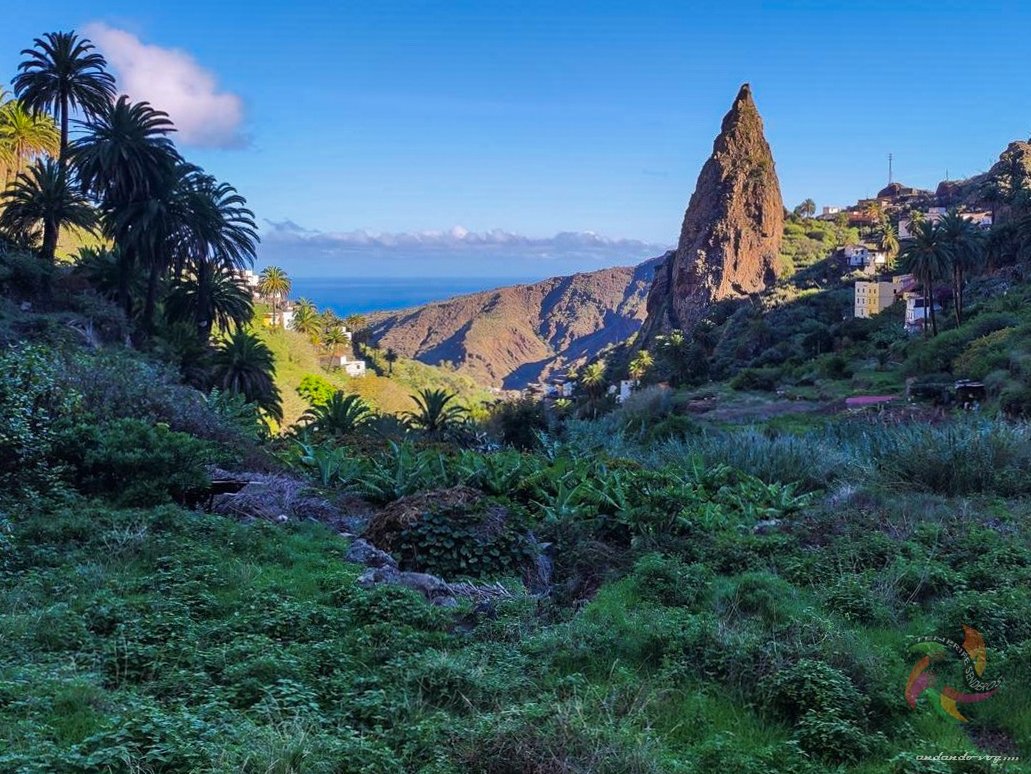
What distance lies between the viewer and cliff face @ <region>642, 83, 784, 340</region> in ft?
381

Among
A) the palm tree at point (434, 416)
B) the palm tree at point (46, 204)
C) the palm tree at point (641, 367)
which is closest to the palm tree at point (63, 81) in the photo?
the palm tree at point (46, 204)

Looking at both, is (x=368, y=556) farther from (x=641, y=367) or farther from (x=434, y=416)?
(x=641, y=367)

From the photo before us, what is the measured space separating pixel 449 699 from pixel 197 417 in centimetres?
Answer: 864

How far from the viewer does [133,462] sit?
28.3 ft

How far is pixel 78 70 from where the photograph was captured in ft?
99.1

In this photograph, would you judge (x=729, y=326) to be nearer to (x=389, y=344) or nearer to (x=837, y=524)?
(x=837, y=524)

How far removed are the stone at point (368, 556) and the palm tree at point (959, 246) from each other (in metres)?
47.6

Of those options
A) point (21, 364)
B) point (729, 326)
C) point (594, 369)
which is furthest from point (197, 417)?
point (729, 326)

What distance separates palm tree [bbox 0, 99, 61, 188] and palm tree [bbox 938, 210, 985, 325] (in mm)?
49134

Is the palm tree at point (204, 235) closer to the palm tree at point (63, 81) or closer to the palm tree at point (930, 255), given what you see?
the palm tree at point (63, 81)

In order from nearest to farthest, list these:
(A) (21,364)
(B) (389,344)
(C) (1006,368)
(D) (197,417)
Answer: (A) (21,364) < (D) (197,417) < (C) (1006,368) < (B) (389,344)

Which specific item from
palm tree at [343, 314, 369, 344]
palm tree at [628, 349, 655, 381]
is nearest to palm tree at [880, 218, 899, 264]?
palm tree at [628, 349, 655, 381]
